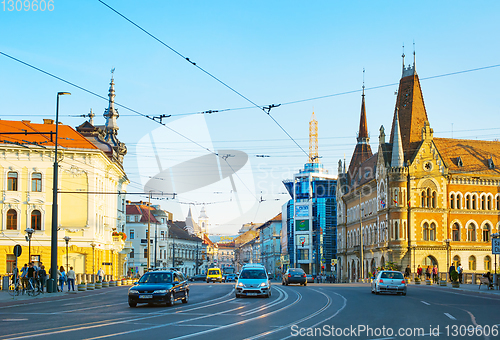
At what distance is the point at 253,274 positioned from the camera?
3003 cm

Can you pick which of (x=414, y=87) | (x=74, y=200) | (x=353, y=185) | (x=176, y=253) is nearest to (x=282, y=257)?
(x=176, y=253)

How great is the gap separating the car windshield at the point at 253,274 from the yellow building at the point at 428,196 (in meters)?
44.8

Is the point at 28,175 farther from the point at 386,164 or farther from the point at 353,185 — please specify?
the point at 353,185

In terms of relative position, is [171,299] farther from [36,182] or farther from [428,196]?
[428,196]

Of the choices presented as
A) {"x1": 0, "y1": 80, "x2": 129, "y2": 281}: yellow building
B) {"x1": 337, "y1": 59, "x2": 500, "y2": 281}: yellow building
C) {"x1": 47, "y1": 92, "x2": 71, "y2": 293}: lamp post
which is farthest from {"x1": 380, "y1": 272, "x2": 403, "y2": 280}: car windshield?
{"x1": 337, "y1": 59, "x2": 500, "y2": 281}: yellow building

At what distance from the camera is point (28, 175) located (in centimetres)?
5478

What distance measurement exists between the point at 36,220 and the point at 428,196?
1823 inches

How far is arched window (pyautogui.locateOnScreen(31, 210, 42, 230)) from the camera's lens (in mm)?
54875

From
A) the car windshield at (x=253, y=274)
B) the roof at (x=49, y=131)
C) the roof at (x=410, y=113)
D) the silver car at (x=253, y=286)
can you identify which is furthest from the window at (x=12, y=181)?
the roof at (x=410, y=113)

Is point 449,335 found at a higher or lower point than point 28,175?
lower

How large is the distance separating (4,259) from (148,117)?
2993cm

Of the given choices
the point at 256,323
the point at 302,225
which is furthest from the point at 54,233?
the point at 302,225

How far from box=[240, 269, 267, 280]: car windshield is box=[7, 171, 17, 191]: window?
106ft

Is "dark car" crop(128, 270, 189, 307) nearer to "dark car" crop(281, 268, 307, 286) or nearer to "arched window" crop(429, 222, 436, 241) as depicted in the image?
"dark car" crop(281, 268, 307, 286)
